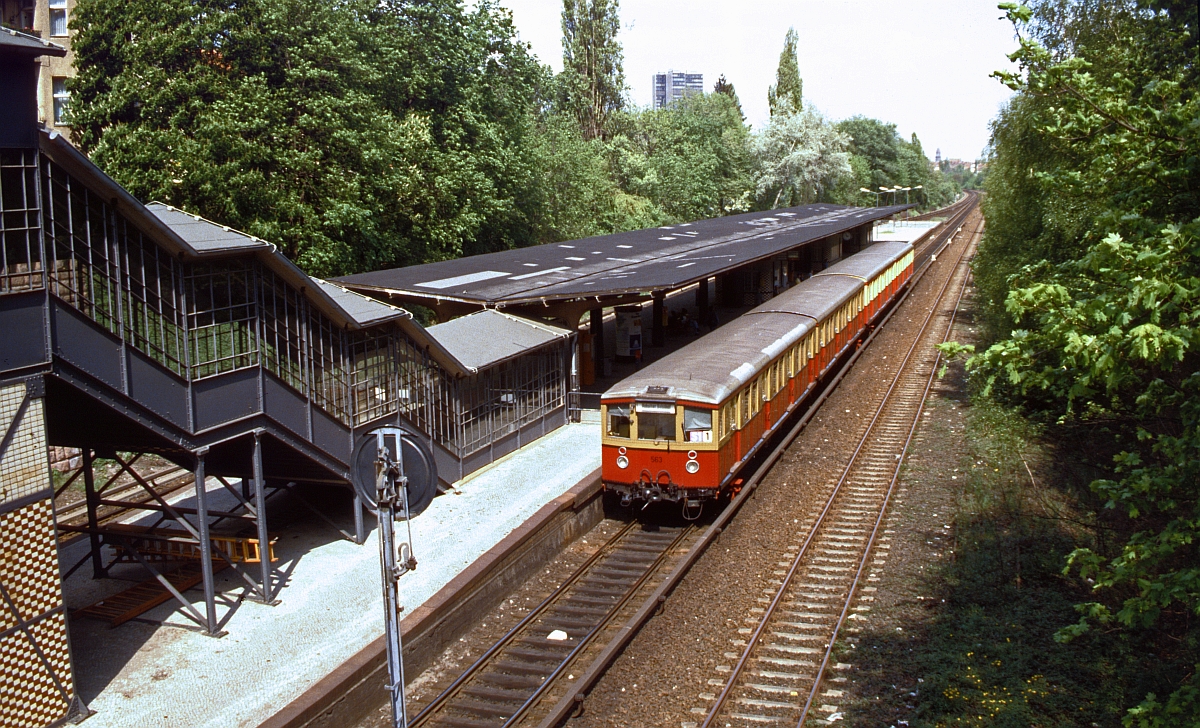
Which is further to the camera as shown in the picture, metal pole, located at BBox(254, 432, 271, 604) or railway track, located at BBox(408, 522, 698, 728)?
metal pole, located at BBox(254, 432, 271, 604)

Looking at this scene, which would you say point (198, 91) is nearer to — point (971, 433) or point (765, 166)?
point (971, 433)

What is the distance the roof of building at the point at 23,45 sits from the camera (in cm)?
871

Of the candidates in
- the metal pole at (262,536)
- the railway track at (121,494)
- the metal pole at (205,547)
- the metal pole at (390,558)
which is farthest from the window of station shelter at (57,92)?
the metal pole at (390,558)

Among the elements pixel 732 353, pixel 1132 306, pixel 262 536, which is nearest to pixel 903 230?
pixel 732 353

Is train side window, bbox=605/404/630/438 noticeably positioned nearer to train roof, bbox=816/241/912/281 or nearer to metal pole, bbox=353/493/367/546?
metal pole, bbox=353/493/367/546

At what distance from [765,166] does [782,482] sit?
53.7 metres

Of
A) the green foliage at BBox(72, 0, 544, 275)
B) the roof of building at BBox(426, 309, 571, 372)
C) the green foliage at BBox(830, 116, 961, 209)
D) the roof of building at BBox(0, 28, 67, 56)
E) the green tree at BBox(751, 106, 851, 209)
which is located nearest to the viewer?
the roof of building at BBox(0, 28, 67, 56)

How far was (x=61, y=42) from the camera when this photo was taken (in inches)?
1268

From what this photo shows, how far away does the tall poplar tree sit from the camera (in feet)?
186

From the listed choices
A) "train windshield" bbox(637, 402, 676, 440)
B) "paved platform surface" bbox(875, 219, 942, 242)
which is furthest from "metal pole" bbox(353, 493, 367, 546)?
"paved platform surface" bbox(875, 219, 942, 242)

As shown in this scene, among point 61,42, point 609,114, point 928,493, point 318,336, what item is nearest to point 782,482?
point 928,493

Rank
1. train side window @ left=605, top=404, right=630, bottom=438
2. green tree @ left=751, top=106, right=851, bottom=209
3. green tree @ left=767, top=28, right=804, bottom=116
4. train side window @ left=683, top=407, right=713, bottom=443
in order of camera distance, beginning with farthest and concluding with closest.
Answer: green tree @ left=767, top=28, right=804, bottom=116, green tree @ left=751, top=106, right=851, bottom=209, train side window @ left=605, top=404, right=630, bottom=438, train side window @ left=683, top=407, right=713, bottom=443

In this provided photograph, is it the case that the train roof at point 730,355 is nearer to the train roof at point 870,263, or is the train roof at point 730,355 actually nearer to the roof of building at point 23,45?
the train roof at point 870,263

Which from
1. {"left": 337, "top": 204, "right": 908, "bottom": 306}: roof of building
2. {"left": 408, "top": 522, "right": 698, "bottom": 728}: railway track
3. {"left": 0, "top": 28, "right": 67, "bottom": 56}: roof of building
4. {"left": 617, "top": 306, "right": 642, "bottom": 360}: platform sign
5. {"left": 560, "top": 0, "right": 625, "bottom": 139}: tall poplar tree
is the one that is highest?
{"left": 560, "top": 0, "right": 625, "bottom": 139}: tall poplar tree
